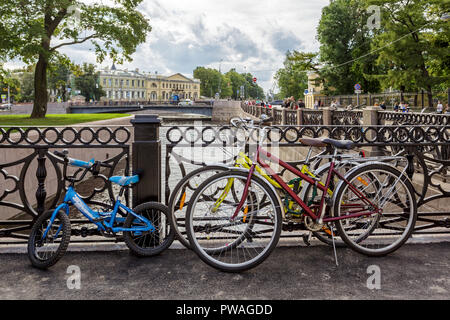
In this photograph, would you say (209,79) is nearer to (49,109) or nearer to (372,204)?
(49,109)

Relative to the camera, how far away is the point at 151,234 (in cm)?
347

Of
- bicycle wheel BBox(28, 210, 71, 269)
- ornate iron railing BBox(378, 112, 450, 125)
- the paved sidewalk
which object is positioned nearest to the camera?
the paved sidewalk

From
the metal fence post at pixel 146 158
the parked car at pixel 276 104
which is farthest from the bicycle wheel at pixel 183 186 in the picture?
the parked car at pixel 276 104

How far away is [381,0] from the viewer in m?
30.7

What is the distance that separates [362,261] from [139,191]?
2.01 m

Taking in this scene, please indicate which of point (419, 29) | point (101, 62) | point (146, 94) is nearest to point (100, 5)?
point (101, 62)

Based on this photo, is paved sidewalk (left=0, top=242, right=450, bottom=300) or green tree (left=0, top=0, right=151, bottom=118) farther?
green tree (left=0, top=0, right=151, bottom=118)

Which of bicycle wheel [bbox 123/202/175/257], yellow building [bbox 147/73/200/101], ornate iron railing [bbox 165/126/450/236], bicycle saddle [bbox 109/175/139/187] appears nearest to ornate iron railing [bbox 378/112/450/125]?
ornate iron railing [bbox 165/126/450/236]

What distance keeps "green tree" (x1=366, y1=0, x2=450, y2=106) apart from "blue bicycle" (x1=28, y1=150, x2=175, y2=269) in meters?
29.4

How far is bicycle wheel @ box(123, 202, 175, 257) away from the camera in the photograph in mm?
3369

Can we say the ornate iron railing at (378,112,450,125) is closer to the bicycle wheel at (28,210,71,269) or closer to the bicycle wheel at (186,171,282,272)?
the bicycle wheel at (186,171,282,272)

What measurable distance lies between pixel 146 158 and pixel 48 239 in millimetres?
1047

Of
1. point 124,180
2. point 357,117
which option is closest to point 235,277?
point 124,180

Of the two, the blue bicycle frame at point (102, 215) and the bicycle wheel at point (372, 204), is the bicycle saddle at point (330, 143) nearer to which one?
the bicycle wheel at point (372, 204)
